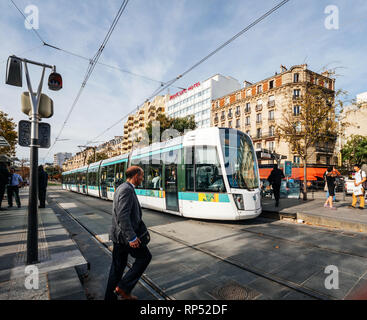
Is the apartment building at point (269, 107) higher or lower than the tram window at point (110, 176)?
higher

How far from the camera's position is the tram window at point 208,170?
6.72 metres

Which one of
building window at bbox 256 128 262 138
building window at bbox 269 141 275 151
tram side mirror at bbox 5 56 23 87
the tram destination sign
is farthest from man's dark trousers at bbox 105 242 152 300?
building window at bbox 256 128 262 138

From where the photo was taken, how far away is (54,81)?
13.9ft

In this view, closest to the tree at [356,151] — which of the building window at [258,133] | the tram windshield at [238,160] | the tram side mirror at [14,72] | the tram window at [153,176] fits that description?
the building window at [258,133]

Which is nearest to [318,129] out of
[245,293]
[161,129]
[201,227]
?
[201,227]

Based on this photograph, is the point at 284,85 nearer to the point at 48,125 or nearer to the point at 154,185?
the point at 154,185

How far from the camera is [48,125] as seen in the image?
3.99 m

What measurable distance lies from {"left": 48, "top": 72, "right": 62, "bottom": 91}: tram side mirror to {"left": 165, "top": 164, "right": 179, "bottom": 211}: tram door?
4544 mm

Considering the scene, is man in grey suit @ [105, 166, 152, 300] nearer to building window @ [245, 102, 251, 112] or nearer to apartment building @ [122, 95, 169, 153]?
building window @ [245, 102, 251, 112]

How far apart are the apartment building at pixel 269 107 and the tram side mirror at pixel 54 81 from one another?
99.0 ft

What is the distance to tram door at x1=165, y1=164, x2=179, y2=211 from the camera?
789 centimetres

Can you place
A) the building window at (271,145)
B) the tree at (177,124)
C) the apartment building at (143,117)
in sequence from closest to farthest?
the tree at (177,124)
the building window at (271,145)
the apartment building at (143,117)

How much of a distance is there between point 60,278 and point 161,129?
27.4m

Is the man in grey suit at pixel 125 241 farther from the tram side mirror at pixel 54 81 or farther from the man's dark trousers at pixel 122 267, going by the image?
the tram side mirror at pixel 54 81
